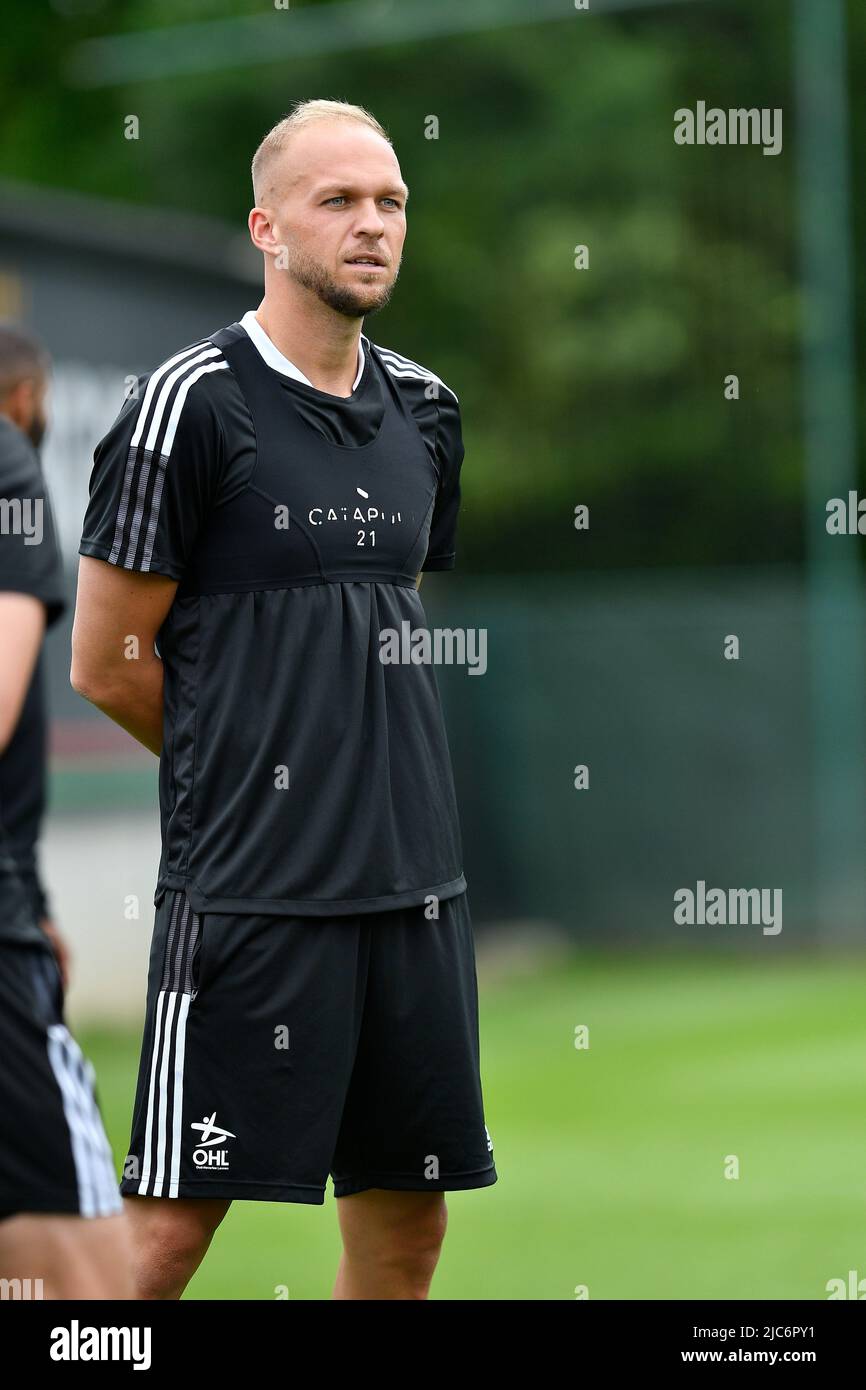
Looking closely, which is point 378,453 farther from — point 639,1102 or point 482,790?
point 482,790

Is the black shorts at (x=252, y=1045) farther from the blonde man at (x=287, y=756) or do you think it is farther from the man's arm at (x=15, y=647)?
the man's arm at (x=15, y=647)

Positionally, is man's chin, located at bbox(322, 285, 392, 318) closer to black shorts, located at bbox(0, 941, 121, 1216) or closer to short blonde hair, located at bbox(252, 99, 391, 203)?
short blonde hair, located at bbox(252, 99, 391, 203)

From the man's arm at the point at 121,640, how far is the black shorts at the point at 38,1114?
3.36 ft

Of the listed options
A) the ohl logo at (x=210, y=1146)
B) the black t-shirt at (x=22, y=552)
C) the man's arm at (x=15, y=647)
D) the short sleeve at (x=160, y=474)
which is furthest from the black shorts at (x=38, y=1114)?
the short sleeve at (x=160, y=474)

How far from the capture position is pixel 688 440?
22.5 meters

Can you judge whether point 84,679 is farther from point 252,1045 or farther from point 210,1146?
point 210,1146

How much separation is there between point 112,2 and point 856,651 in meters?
11.4

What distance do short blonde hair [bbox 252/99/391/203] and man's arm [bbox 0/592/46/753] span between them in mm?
1172

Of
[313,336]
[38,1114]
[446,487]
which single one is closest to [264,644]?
[313,336]

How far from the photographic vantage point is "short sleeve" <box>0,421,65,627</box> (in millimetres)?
3289

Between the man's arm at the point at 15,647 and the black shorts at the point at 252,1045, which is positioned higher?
the man's arm at the point at 15,647

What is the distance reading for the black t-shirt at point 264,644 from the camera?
12.9 feet

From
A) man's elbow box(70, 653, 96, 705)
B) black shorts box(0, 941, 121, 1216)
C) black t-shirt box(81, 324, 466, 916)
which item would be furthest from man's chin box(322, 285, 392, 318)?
black shorts box(0, 941, 121, 1216)

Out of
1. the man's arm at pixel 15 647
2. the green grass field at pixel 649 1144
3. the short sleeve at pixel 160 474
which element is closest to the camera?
the man's arm at pixel 15 647
